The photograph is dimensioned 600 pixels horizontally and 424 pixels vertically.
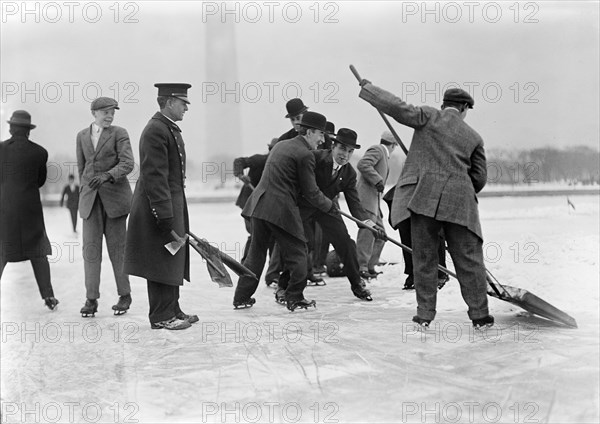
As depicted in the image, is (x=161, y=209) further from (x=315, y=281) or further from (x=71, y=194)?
(x=71, y=194)

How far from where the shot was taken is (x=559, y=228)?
841 cm

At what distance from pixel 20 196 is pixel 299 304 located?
231 cm

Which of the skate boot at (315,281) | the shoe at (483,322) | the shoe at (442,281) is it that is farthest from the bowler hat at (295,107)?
the shoe at (483,322)

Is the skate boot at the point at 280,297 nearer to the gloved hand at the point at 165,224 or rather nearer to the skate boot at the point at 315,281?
the skate boot at the point at 315,281

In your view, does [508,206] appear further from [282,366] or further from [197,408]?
[197,408]

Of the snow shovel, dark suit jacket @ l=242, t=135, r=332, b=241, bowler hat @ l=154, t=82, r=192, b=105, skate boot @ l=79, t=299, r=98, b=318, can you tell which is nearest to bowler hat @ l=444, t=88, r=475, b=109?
the snow shovel

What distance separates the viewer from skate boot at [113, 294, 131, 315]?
613cm

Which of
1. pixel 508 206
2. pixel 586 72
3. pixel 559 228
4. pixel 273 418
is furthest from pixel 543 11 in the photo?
pixel 273 418

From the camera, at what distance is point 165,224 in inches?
210

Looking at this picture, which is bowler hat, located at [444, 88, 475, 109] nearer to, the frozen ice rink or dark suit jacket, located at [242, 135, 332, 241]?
dark suit jacket, located at [242, 135, 332, 241]

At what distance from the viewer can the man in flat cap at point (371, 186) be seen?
303 inches

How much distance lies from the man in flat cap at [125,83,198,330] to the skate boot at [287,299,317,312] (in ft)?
2.98

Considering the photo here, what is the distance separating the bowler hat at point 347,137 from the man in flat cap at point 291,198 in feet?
3.08

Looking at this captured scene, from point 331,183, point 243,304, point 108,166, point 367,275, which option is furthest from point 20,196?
point 367,275
